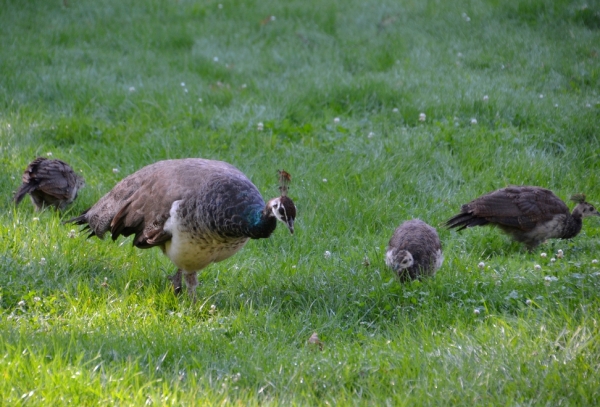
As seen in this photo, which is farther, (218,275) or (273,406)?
(218,275)

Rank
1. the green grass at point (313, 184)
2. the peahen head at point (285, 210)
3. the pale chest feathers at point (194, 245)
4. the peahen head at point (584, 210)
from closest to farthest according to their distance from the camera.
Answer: the green grass at point (313, 184)
the peahen head at point (285, 210)
the pale chest feathers at point (194, 245)
the peahen head at point (584, 210)

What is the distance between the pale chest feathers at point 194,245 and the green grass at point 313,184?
11.7 inches

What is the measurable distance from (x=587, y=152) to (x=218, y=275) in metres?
4.39

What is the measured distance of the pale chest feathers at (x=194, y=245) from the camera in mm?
5230

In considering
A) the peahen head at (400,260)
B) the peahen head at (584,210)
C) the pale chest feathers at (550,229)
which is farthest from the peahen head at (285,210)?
the peahen head at (584,210)

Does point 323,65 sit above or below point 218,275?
above

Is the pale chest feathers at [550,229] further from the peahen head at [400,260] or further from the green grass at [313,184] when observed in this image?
the peahen head at [400,260]

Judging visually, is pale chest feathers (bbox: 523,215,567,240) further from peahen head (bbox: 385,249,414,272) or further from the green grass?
peahen head (bbox: 385,249,414,272)

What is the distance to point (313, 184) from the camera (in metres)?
7.41

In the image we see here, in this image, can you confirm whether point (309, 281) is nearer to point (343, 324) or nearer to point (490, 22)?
point (343, 324)

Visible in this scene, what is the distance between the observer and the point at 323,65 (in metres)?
10.3

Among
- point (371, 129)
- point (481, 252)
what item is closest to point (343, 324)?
point (481, 252)

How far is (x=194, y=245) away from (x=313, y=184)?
2361 mm

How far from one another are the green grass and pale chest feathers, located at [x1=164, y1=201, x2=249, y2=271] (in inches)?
11.7
